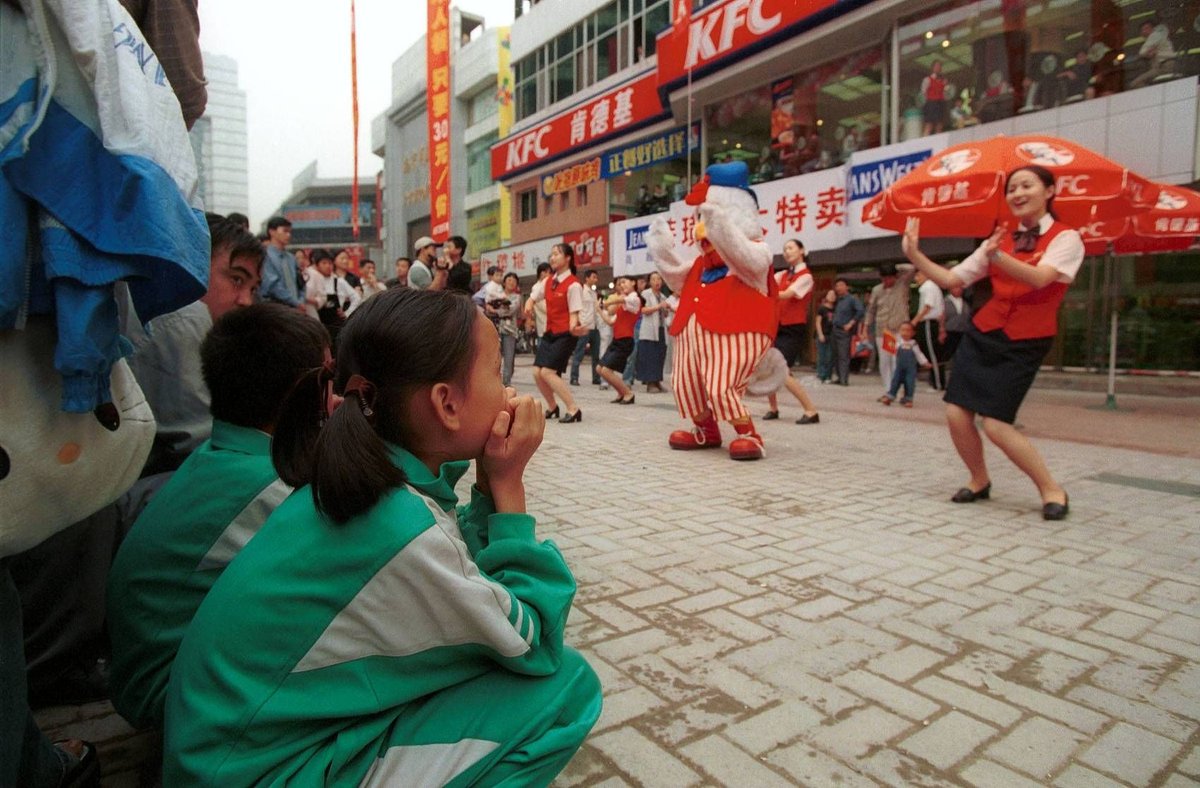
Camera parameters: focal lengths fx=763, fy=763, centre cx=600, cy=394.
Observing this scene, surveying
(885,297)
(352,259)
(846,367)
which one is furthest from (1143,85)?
(352,259)

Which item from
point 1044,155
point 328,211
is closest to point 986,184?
point 1044,155

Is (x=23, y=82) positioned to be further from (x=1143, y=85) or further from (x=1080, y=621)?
(x=1143, y=85)

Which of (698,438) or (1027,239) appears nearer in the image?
(1027,239)

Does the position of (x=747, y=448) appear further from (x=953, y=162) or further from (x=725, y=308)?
(x=953, y=162)

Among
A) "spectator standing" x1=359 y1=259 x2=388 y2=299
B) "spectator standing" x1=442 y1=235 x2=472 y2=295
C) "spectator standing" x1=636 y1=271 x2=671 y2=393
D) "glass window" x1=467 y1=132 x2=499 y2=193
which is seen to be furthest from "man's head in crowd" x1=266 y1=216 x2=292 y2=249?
"glass window" x1=467 y1=132 x2=499 y2=193

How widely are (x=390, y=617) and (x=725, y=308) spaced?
438 centimetres

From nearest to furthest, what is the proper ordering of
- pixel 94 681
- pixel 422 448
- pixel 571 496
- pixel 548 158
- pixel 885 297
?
pixel 422 448 → pixel 94 681 → pixel 571 496 → pixel 885 297 → pixel 548 158

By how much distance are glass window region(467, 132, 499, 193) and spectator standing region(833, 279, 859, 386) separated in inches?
818

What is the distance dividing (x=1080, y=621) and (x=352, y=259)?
10.8 metres

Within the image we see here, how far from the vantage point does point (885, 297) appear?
9.96 m

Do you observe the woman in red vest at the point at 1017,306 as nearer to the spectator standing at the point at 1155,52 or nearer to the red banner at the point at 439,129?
the spectator standing at the point at 1155,52

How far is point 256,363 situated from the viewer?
1642 millimetres

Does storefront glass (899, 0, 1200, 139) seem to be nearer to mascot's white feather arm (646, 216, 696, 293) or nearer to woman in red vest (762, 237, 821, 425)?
woman in red vest (762, 237, 821, 425)

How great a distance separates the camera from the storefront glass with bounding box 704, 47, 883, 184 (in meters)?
12.2
